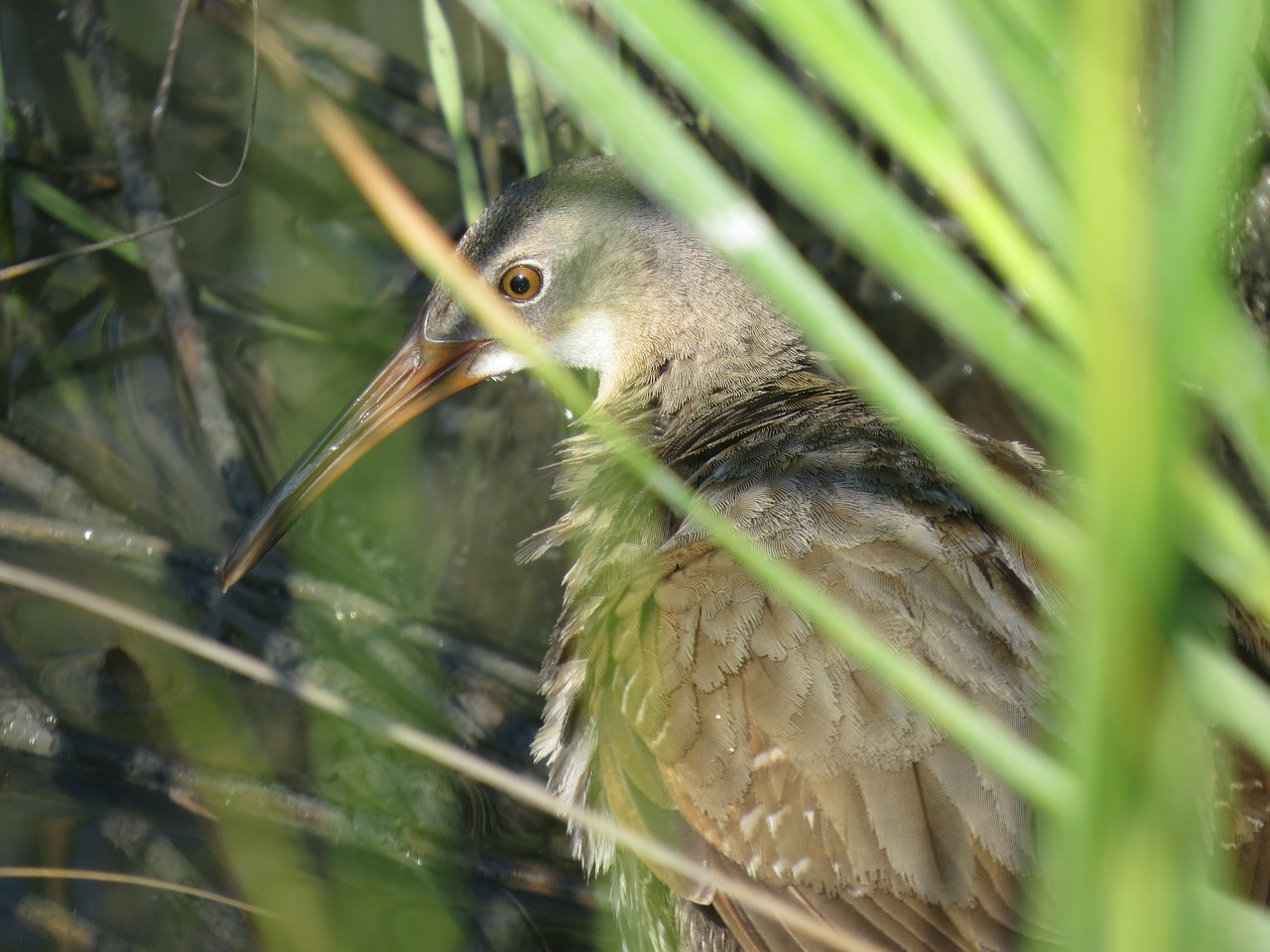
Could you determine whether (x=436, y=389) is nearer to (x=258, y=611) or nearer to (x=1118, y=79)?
(x=258, y=611)

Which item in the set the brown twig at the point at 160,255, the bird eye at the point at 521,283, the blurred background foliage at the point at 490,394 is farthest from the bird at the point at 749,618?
the brown twig at the point at 160,255

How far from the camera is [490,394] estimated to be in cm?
333

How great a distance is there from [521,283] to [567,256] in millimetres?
100

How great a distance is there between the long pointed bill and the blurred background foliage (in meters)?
0.41

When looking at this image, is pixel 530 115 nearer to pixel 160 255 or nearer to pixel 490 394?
pixel 490 394

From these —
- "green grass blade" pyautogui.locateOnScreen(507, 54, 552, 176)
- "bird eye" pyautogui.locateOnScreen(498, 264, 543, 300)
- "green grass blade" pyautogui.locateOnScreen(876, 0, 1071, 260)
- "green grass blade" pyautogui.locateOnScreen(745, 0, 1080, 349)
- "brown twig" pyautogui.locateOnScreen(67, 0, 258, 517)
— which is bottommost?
"brown twig" pyautogui.locateOnScreen(67, 0, 258, 517)

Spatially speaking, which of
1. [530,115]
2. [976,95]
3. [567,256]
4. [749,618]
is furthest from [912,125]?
[530,115]

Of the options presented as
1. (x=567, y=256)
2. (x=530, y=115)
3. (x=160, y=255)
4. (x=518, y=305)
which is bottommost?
(x=160, y=255)

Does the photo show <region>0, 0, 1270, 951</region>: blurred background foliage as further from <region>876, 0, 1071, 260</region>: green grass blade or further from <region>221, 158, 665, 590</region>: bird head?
<region>221, 158, 665, 590</region>: bird head

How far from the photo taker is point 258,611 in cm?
274

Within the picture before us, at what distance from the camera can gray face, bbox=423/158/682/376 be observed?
7.74 ft

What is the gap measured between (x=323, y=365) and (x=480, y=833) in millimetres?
1360

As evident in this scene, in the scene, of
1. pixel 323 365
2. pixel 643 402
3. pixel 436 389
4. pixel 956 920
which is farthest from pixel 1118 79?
pixel 323 365

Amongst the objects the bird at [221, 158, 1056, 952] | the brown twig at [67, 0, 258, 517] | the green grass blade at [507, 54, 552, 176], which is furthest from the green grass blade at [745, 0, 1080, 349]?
the brown twig at [67, 0, 258, 517]
